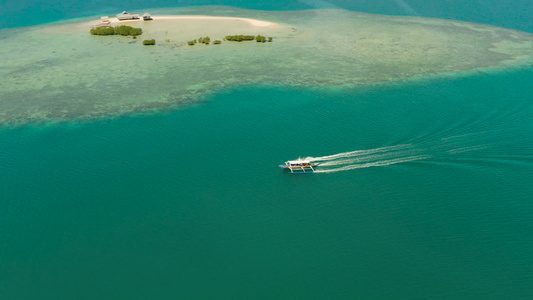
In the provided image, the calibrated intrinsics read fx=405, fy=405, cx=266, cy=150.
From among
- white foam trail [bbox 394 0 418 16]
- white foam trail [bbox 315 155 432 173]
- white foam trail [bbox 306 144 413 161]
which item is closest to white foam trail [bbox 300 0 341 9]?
white foam trail [bbox 394 0 418 16]

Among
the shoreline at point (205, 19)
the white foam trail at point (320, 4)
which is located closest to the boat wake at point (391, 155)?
the shoreline at point (205, 19)

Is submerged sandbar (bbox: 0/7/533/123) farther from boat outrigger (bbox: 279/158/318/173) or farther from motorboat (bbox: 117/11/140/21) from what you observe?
boat outrigger (bbox: 279/158/318/173)

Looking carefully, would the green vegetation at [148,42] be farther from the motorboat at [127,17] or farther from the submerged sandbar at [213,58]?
the motorboat at [127,17]

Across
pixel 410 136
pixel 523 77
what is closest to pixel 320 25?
pixel 523 77

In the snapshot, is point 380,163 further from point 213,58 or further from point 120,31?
point 120,31

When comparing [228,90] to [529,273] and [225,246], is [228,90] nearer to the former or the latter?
[225,246]

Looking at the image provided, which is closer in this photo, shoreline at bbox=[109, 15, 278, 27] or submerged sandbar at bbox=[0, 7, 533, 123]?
submerged sandbar at bbox=[0, 7, 533, 123]
